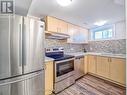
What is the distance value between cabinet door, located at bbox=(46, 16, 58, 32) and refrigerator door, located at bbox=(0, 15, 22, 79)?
113 cm

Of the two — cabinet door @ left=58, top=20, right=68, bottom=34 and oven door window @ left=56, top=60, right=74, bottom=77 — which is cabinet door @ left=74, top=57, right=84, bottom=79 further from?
cabinet door @ left=58, top=20, right=68, bottom=34

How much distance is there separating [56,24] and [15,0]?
1.35 metres

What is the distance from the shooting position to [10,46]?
5.00 ft

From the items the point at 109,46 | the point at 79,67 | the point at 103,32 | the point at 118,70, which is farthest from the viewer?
the point at 103,32

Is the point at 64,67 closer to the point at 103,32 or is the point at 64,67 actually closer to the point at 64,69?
the point at 64,69

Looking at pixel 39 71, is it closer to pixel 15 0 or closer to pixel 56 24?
pixel 15 0

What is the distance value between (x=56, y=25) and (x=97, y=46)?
7.24 ft

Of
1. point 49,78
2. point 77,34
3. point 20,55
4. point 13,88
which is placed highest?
point 77,34

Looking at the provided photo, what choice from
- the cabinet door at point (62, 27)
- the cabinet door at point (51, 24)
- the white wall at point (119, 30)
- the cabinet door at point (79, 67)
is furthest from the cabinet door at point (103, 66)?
the cabinet door at point (51, 24)

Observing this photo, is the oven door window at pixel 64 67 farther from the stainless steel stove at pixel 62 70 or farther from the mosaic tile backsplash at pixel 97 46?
the mosaic tile backsplash at pixel 97 46

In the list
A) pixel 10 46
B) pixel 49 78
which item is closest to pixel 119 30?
pixel 49 78

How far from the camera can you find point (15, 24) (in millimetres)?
1577

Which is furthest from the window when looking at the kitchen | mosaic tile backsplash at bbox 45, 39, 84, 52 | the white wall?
mosaic tile backsplash at bbox 45, 39, 84, 52

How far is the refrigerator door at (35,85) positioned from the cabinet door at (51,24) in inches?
48.8
